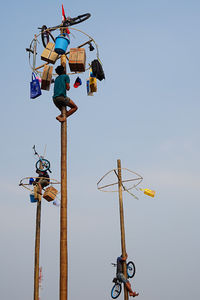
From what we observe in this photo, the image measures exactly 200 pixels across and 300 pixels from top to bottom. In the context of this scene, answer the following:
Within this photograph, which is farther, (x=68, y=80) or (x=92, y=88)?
(x=92, y=88)

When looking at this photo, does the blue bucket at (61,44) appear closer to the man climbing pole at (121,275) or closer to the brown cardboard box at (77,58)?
the brown cardboard box at (77,58)

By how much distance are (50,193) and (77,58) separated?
6.21 meters

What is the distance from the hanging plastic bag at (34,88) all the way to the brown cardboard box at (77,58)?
1.21 meters

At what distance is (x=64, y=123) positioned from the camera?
8250 millimetres

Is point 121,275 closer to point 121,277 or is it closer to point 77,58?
point 121,277

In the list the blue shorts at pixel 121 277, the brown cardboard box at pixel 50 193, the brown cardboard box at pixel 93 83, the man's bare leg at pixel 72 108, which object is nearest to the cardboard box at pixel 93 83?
the brown cardboard box at pixel 93 83

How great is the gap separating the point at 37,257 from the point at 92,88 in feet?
24.8

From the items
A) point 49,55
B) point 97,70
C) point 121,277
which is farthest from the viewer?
point 121,277

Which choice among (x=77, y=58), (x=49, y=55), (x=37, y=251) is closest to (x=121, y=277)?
(x=37, y=251)

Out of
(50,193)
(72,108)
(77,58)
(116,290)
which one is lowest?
(116,290)

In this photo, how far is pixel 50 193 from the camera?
523 inches

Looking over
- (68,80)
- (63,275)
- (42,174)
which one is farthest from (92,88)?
(42,174)

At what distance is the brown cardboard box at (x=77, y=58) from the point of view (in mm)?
8672

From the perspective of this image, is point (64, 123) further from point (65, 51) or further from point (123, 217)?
point (123, 217)
